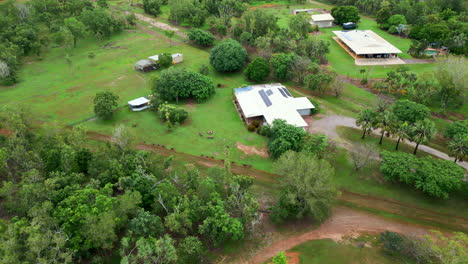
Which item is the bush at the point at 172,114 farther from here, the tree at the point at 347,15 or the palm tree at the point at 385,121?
the tree at the point at 347,15

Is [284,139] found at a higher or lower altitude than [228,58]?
lower

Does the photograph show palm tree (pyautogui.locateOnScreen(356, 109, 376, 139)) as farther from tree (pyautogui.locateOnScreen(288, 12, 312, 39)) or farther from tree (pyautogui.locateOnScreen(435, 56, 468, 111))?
tree (pyautogui.locateOnScreen(288, 12, 312, 39))

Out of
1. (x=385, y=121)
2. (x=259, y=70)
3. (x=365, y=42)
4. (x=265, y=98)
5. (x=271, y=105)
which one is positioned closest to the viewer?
(x=385, y=121)

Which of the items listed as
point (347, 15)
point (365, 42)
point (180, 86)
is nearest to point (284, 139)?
point (180, 86)

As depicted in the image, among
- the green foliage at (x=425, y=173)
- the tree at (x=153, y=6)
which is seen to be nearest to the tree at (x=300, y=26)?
the tree at (x=153, y=6)

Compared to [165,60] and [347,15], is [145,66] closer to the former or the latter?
[165,60]

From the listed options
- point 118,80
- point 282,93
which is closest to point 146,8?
point 118,80
